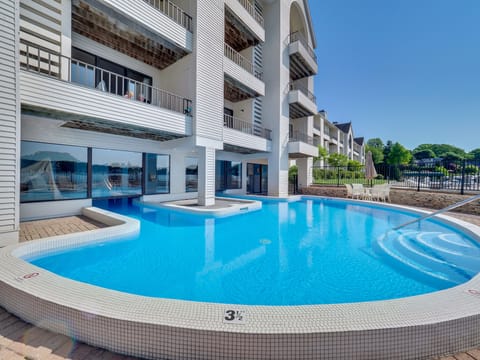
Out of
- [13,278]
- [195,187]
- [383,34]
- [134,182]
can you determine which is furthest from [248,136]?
[383,34]

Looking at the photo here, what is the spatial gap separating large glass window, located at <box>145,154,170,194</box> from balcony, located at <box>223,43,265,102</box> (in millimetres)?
5766

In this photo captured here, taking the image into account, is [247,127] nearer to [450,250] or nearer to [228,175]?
[228,175]

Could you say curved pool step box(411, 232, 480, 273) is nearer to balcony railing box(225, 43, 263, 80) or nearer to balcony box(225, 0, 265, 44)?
balcony railing box(225, 43, 263, 80)

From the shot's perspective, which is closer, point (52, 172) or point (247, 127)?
point (52, 172)

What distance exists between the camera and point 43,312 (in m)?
2.38

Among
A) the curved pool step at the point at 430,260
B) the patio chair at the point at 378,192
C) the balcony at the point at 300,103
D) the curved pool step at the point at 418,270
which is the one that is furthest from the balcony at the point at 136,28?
the patio chair at the point at 378,192

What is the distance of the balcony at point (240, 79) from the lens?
37.9 ft

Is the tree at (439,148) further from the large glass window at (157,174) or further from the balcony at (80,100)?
the balcony at (80,100)

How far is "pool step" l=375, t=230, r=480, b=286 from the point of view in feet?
13.9

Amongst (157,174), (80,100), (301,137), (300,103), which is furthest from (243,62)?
(80,100)

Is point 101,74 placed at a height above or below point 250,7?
below

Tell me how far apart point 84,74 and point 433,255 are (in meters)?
12.4

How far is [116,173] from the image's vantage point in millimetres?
10492

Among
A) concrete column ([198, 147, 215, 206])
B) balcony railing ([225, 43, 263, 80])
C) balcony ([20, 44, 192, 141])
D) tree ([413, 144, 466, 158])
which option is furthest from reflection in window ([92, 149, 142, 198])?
tree ([413, 144, 466, 158])
